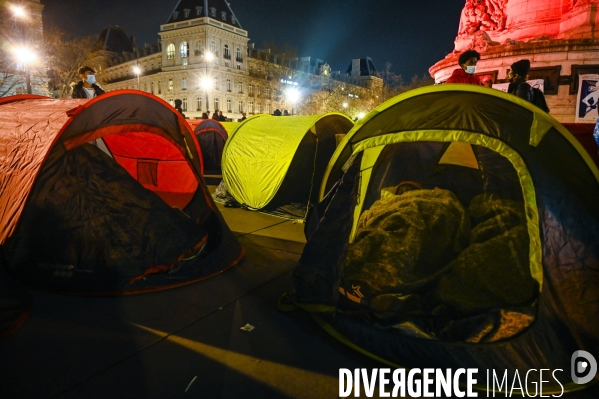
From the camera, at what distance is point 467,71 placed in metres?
5.07

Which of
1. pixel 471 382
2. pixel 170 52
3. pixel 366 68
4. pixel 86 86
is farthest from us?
pixel 366 68

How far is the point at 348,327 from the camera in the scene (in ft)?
10.1

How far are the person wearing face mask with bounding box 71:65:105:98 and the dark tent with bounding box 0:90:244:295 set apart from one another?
1.31 m

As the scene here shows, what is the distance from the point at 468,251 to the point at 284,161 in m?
4.14

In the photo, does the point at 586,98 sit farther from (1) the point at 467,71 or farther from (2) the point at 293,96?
(2) the point at 293,96

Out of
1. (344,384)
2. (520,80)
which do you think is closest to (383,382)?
(344,384)

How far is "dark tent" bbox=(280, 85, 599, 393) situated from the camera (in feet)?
8.80

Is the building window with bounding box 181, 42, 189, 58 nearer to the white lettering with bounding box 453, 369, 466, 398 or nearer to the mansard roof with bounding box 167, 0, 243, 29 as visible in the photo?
the mansard roof with bounding box 167, 0, 243, 29

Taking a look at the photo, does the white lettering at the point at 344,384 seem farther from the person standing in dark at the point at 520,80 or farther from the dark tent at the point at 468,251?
the person standing in dark at the point at 520,80

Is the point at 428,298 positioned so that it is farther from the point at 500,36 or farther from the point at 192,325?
the point at 500,36

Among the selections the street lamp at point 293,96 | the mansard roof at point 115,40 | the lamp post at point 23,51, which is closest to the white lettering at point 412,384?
the lamp post at point 23,51

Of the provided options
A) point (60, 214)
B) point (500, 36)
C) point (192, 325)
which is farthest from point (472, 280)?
point (500, 36)

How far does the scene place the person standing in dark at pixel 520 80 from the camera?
Result: 464 centimetres


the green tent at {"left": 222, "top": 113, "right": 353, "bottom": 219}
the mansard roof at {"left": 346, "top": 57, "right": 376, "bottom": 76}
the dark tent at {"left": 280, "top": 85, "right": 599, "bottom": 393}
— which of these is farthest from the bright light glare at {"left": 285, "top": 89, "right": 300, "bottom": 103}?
the dark tent at {"left": 280, "top": 85, "right": 599, "bottom": 393}
